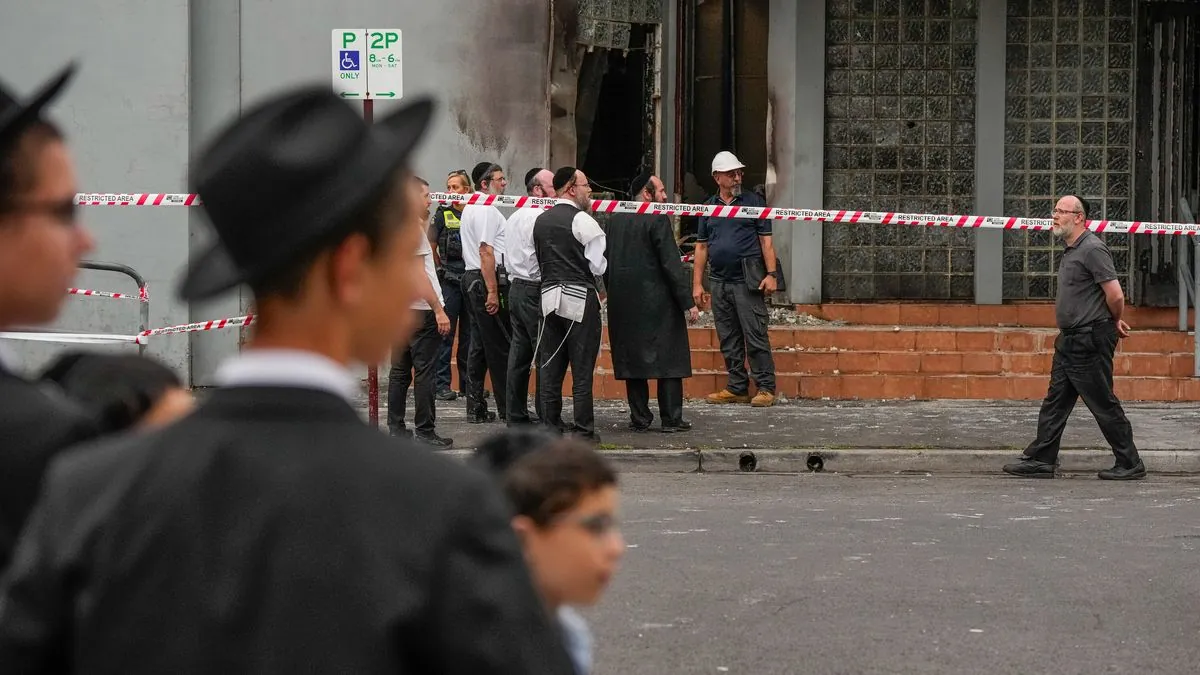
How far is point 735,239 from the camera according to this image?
14125 millimetres

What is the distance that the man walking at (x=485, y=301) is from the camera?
13430 mm

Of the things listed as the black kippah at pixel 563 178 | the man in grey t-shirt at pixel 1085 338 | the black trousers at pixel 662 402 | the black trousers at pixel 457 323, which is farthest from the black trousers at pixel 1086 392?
the black trousers at pixel 457 323

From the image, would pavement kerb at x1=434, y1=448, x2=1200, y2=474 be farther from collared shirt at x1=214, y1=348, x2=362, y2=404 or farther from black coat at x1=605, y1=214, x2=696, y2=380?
collared shirt at x1=214, y1=348, x2=362, y2=404

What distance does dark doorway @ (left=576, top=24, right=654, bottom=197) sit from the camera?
670 inches

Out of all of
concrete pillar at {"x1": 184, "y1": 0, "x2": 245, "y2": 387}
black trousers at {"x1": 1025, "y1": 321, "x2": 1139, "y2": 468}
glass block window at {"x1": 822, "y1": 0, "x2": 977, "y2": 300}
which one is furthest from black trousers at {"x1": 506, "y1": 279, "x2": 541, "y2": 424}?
glass block window at {"x1": 822, "y1": 0, "x2": 977, "y2": 300}

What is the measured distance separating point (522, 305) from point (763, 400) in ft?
8.69

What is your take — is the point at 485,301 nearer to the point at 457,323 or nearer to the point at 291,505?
the point at 457,323

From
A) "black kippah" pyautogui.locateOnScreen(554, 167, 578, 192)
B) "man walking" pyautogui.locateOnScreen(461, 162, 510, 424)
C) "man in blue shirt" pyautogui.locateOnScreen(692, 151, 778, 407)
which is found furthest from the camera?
"man in blue shirt" pyautogui.locateOnScreen(692, 151, 778, 407)

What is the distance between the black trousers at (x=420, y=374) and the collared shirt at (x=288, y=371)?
10.1 meters

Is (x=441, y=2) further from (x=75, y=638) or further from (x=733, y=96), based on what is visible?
(x=75, y=638)

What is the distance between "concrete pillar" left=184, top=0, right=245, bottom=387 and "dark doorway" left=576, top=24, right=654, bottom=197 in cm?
320

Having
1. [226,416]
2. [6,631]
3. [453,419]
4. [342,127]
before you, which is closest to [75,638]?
[6,631]

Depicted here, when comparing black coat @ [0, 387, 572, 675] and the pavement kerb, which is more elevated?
Result: black coat @ [0, 387, 572, 675]

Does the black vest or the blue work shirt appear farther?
the blue work shirt
